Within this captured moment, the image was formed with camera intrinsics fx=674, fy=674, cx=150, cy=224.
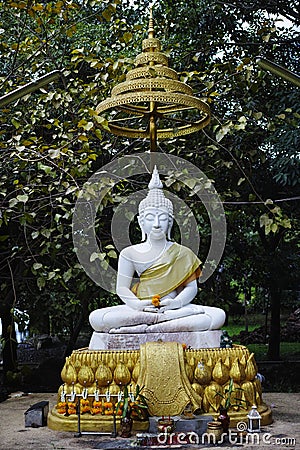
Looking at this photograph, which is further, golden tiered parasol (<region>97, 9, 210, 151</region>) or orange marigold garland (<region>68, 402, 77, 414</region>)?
golden tiered parasol (<region>97, 9, 210, 151</region>)

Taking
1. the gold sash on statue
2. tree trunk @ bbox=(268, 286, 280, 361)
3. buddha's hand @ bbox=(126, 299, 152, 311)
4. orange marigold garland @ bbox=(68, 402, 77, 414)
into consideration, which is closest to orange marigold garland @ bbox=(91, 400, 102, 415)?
orange marigold garland @ bbox=(68, 402, 77, 414)

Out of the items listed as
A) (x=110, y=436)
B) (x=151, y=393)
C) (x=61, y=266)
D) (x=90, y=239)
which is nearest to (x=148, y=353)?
(x=151, y=393)

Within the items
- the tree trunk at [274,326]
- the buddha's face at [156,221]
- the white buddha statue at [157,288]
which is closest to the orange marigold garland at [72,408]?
the white buddha statue at [157,288]

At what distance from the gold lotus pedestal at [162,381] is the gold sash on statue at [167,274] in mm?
801

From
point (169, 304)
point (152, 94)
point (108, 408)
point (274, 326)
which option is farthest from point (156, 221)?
point (274, 326)

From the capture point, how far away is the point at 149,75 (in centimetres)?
677

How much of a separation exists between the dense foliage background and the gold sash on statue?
35.2 inches

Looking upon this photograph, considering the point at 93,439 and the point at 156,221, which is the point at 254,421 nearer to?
the point at 93,439

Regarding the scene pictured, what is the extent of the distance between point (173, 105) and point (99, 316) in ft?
8.73

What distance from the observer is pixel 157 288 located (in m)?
6.79

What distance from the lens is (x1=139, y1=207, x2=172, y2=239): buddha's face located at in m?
6.93

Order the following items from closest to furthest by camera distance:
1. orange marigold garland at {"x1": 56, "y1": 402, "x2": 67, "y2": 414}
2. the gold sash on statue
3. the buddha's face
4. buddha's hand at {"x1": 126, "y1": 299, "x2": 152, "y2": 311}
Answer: orange marigold garland at {"x1": 56, "y1": 402, "x2": 67, "y2": 414} < buddha's hand at {"x1": 126, "y1": 299, "x2": 152, "y2": 311} < the gold sash on statue < the buddha's face

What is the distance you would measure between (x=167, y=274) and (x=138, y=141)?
2441 mm

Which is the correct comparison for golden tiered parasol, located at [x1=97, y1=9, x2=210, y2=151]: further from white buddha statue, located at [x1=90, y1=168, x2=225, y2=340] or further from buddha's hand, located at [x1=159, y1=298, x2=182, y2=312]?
buddha's hand, located at [x1=159, y1=298, x2=182, y2=312]
